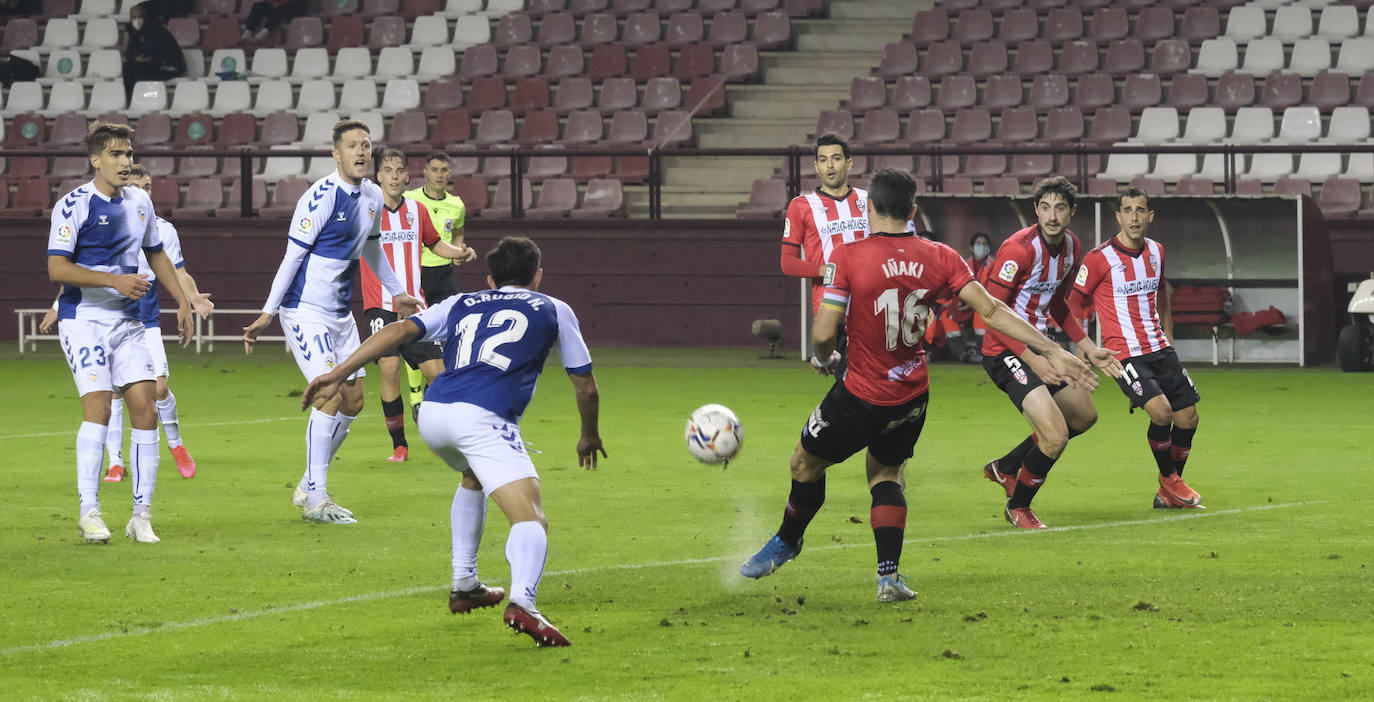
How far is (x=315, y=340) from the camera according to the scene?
31.7 ft

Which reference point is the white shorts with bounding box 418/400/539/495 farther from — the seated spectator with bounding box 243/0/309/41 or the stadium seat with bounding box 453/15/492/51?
the seated spectator with bounding box 243/0/309/41

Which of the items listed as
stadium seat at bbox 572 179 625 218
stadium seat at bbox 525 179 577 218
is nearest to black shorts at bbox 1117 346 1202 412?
stadium seat at bbox 572 179 625 218

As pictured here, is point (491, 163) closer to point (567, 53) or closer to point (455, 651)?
point (567, 53)

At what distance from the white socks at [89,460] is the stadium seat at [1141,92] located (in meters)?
17.2

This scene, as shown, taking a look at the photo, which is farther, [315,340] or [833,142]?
[833,142]

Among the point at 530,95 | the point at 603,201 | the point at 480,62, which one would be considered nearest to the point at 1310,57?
the point at 603,201

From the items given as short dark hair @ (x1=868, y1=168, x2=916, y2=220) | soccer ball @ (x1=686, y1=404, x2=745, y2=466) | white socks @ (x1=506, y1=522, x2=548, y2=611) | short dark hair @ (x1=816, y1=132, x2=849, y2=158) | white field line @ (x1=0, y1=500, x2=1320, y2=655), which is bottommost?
white field line @ (x1=0, y1=500, x2=1320, y2=655)

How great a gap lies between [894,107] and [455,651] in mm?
19136

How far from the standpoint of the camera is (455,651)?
20.6 ft

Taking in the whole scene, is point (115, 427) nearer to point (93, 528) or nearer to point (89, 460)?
point (89, 460)

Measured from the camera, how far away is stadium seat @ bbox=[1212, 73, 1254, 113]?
2298 cm

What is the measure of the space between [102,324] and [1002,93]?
1697cm

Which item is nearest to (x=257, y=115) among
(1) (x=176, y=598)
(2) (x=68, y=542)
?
(2) (x=68, y=542)

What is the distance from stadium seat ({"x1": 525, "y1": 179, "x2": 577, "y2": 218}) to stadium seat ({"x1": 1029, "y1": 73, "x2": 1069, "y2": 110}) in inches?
247
